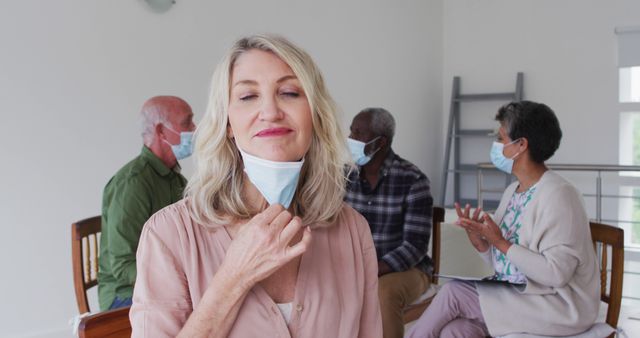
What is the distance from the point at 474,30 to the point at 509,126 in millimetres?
4560

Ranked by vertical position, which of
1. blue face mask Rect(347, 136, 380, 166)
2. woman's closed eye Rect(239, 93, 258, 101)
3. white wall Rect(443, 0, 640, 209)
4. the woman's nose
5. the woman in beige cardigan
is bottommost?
the woman in beige cardigan

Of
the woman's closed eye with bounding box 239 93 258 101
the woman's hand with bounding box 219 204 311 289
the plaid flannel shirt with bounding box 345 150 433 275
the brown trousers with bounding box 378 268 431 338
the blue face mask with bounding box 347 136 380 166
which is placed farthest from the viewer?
the blue face mask with bounding box 347 136 380 166

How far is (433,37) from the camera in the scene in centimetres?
644

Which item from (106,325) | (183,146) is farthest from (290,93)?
(183,146)

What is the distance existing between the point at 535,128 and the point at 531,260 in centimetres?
53

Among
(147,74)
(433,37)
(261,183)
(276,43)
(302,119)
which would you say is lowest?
(261,183)

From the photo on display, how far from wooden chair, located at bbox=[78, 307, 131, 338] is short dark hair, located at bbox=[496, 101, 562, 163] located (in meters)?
1.56

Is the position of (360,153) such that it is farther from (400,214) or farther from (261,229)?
(261,229)

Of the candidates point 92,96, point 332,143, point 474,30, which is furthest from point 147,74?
point 474,30

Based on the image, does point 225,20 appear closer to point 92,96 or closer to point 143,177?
point 92,96

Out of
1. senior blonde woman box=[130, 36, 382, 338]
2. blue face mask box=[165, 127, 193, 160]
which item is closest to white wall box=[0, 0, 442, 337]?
blue face mask box=[165, 127, 193, 160]

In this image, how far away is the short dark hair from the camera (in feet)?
6.98

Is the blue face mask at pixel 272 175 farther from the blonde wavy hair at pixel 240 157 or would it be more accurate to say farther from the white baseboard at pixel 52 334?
the white baseboard at pixel 52 334

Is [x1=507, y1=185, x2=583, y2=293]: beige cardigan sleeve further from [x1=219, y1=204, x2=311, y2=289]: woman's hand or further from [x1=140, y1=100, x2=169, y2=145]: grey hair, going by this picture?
[x1=140, y1=100, x2=169, y2=145]: grey hair
